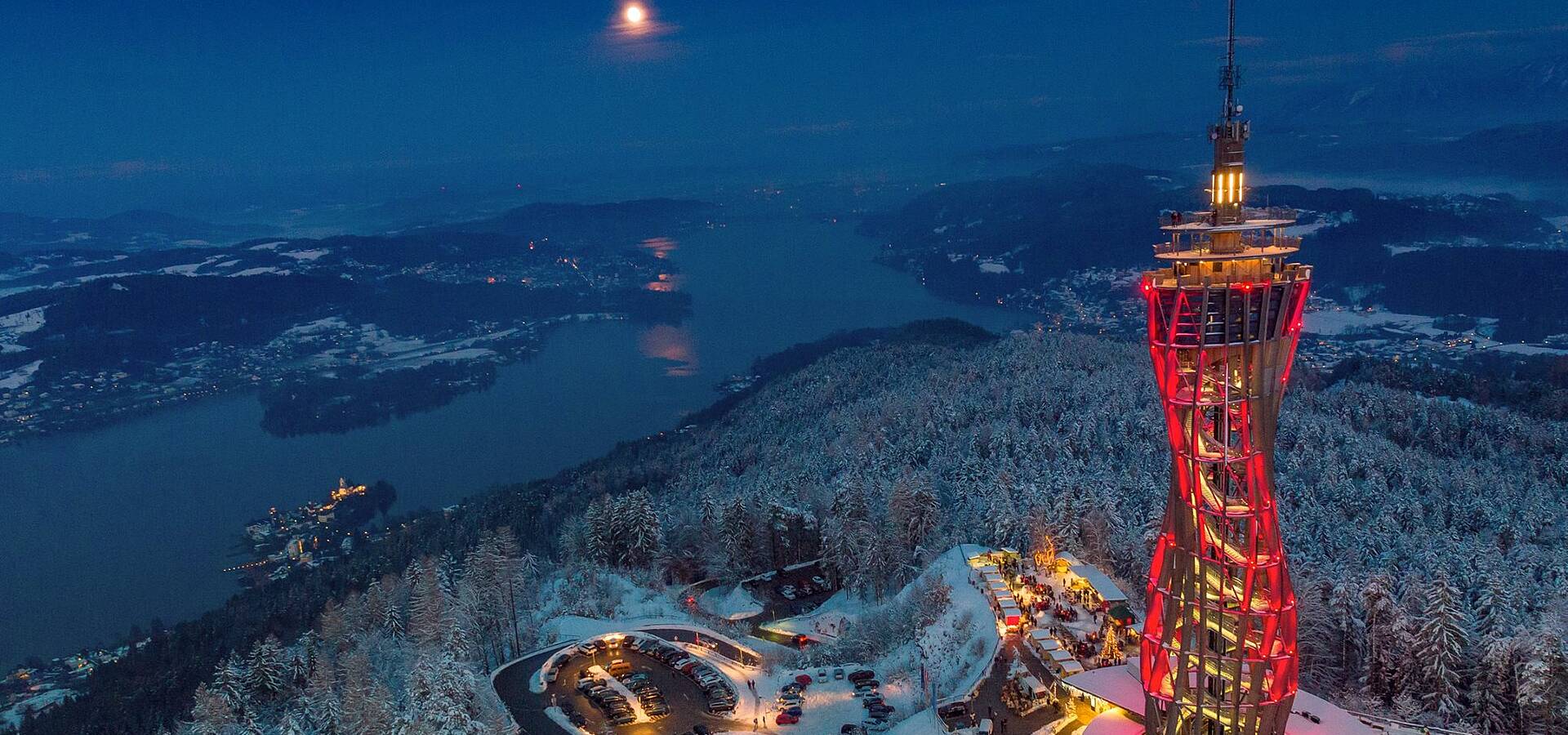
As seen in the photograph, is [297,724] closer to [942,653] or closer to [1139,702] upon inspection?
[942,653]

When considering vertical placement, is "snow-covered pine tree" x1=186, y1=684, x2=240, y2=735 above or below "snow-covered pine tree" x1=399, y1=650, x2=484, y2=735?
below

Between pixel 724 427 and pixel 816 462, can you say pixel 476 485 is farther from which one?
pixel 816 462

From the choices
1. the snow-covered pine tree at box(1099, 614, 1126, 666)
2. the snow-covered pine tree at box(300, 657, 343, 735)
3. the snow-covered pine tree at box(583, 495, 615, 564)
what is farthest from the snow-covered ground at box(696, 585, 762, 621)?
the snow-covered pine tree at box(1099, 614, 1126, 666)

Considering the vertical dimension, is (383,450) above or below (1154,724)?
below

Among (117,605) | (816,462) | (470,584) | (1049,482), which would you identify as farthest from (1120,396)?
(117,605)

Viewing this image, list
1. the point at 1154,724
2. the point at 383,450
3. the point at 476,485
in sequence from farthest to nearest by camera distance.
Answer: the point at 383,450 < the point at 476,485 < the point at 1154,724

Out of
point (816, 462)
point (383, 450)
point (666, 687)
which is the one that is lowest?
point (383, 450)

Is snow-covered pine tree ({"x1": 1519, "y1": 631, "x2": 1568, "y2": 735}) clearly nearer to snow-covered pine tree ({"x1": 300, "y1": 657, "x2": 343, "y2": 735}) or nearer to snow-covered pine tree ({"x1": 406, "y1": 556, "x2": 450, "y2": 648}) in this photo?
snow-covered pine tree ({"x1": 406, "y1": 556, "x2": 450, "y2": 648})
